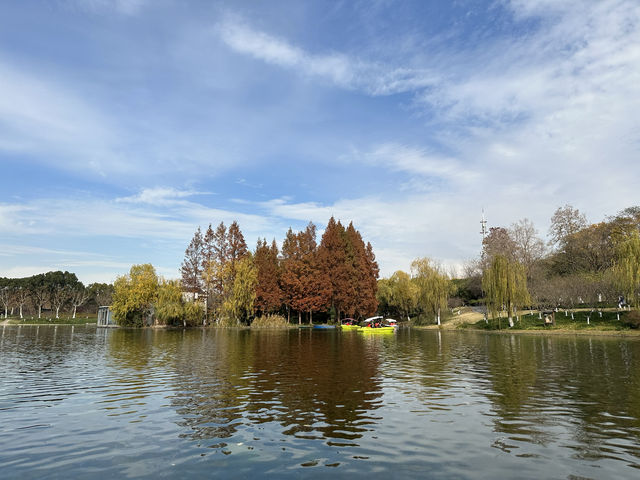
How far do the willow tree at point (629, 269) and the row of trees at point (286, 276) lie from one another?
119 ft

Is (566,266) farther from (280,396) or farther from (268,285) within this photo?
(280,396)

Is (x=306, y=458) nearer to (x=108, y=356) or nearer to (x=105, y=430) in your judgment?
(x=105, y=430)

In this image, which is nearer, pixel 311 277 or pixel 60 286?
pixel 311 277

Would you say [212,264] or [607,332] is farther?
[212,264]

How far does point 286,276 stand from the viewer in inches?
2692

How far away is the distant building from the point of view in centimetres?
7500

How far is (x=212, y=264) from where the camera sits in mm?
71062

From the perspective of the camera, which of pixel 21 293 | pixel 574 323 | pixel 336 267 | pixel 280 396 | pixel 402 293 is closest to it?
pixel 280 396

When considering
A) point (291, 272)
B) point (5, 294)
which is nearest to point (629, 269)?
point (291, 272)

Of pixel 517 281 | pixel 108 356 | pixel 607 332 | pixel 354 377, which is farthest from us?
pixel 517 281

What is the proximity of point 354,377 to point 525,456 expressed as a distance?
1009 cm

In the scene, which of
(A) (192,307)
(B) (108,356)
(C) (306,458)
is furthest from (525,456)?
(A) (192,307)

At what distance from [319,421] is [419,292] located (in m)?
62.2

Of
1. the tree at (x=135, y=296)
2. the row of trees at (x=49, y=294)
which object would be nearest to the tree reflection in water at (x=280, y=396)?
the tree at (x=135, y=296)
